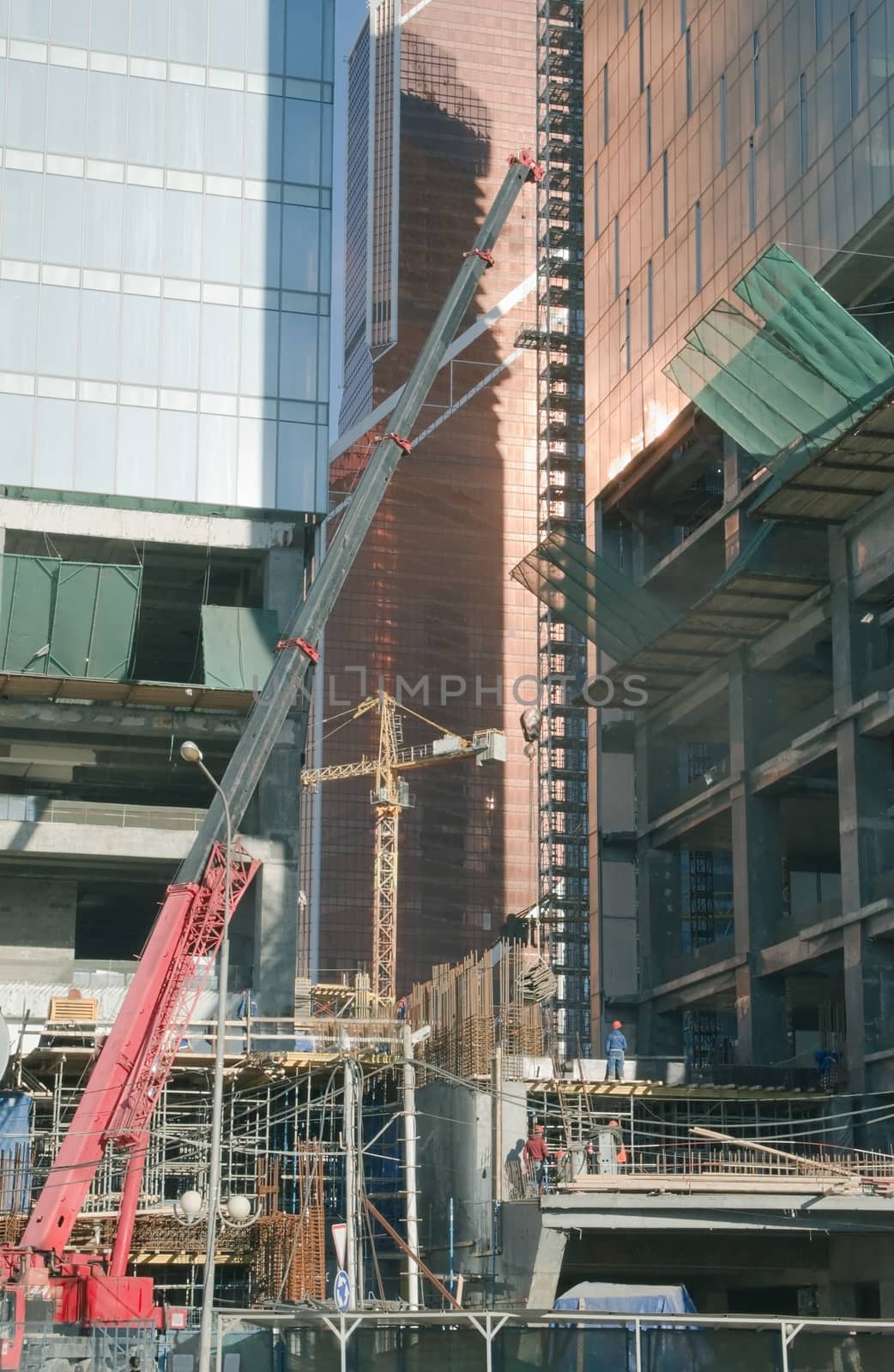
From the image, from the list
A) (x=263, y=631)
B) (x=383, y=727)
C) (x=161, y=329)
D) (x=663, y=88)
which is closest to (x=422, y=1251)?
(x=263, y=631)

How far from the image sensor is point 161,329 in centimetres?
6512

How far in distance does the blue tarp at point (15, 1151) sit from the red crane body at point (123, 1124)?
6089mm

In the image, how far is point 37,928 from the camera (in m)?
64.8

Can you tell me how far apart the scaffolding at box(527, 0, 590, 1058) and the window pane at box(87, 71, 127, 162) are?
40.3 metres

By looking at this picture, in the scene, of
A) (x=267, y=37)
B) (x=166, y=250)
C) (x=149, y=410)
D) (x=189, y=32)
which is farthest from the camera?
(x=267, y=37)

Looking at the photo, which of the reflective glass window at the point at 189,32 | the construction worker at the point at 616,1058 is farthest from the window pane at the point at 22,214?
the construction worker at the point at 616,1058

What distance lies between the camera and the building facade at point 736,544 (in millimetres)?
55812

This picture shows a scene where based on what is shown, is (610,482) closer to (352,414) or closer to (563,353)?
(563,353)

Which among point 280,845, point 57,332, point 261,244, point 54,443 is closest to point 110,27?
point 261,244

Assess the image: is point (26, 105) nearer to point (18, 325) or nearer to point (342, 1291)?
point (18, 325)

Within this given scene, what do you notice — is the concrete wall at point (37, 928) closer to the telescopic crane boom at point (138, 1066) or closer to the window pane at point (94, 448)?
the window pane at point (94, 448)

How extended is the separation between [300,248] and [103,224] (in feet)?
22.4

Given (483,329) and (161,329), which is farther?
(483,329)

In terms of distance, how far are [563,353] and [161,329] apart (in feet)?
155
